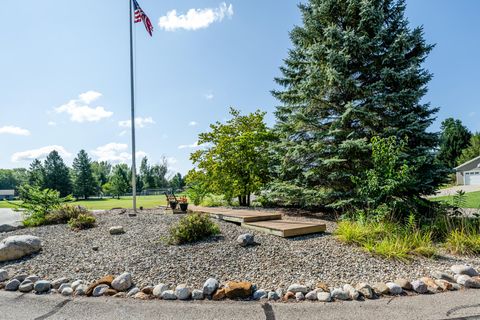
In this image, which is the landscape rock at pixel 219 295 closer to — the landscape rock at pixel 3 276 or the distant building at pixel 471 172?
the landscape rock at pixel 3 276

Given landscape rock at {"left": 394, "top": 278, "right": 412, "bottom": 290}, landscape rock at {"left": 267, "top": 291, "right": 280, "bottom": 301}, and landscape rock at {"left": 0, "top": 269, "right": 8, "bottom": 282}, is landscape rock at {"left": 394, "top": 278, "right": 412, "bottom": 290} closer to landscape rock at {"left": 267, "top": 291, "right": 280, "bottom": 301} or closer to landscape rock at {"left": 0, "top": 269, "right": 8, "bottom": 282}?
landscape rock at {"left": 267, "top": 291, "right": 280, "bottom": 301}

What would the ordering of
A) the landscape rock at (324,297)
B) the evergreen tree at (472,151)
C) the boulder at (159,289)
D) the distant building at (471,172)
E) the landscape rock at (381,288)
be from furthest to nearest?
1. the evergreen tree at (472,151)
2. the distant building at (471,172)
3. the boulder at (159,289)
4. the landscape rock at (381,288)
5. the landscape rock at (324,297)

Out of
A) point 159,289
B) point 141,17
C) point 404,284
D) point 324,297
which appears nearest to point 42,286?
point 159,289

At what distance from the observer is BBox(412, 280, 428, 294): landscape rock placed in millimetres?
2861

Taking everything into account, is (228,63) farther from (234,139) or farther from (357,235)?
(357,235)

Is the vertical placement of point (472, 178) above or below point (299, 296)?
above

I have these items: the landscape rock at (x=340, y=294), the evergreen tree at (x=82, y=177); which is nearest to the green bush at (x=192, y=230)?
the landscape rock at (x=340, y=294)

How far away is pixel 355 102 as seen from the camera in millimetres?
6957

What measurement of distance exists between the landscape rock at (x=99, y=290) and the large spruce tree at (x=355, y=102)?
544 cm

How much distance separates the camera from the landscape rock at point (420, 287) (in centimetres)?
286

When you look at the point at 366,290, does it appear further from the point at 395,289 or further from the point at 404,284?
the point at 404,284

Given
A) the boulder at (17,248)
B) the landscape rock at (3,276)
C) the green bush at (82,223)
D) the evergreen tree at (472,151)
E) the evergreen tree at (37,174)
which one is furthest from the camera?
the evergreen tree at (37,174)

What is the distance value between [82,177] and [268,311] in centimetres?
4384

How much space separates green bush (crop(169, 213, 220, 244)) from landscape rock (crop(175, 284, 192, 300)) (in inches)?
A: 66.8
